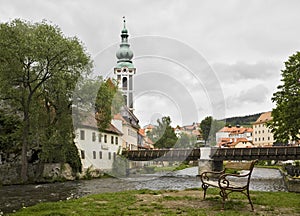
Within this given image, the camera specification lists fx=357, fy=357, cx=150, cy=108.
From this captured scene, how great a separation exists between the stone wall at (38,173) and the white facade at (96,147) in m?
4.43

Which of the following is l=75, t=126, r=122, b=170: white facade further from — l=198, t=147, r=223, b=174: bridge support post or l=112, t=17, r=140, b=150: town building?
l=198, t=147, r=223, b=174: bridge support post

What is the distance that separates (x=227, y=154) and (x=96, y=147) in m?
14.4

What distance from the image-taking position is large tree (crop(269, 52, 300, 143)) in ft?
95.6

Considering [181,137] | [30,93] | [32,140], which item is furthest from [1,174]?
[181,137]

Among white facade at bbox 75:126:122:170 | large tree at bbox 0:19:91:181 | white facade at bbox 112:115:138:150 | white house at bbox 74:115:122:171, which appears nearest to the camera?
large tree at bbox 0:19:91:181

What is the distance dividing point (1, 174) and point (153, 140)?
1480 inches

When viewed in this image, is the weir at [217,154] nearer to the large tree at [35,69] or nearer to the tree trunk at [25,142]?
the large tree at [35,69]

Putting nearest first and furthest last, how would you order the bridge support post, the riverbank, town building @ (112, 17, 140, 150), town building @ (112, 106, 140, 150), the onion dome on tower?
the riverbank < the bridge support post < town building @ (112, 106, 140, 150) < town building @ (112, 17, 140, 150) < the onion dome on tower

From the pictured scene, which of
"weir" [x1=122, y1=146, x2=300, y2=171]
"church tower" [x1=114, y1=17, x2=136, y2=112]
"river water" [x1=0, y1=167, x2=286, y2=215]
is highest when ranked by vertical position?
"church tower" [x1=114, y1=17, x2=136, y2=112]

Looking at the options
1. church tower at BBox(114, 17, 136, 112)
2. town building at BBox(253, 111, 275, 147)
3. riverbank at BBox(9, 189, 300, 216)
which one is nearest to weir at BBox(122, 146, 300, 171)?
church tower at BBox(114, 17, 136, 112)

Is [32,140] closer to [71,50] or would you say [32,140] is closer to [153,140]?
[71,50]

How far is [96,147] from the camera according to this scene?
127 feet

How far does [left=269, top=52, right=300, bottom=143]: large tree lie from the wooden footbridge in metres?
4.69

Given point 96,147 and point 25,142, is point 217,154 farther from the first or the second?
point 25,142
